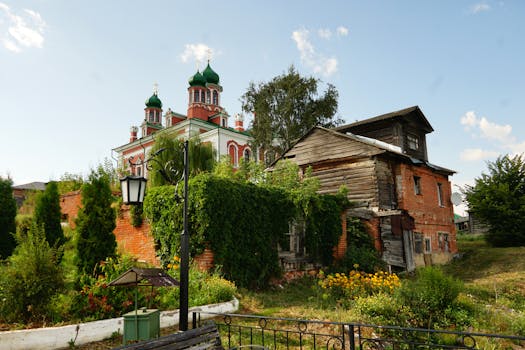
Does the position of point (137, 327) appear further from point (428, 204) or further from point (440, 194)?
point (440, 194)

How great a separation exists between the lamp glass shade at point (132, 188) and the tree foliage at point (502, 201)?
2296cm

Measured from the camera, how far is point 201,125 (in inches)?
1502

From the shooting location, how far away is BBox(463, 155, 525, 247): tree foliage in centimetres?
2255

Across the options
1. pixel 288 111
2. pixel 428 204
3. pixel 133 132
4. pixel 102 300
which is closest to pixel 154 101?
pixel 133 132

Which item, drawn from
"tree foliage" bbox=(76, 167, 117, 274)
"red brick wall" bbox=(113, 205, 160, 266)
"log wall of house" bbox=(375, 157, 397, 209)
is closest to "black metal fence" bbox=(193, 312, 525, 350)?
"tree foliage" bbox=(76, 167, 117, 274)

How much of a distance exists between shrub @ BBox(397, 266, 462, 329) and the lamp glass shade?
265 inches

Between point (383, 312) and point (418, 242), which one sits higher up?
point (418, 242)

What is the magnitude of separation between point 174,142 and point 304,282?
13.8 metres

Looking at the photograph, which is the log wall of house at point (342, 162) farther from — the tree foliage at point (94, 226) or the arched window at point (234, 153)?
the arched window at point (234, 153)

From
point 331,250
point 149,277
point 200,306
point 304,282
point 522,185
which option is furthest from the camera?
point 522,185

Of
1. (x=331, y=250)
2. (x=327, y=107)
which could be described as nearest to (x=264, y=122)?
(x=327, y=107)

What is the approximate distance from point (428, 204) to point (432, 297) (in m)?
11.5

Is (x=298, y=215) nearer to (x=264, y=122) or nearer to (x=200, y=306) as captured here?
(x=200, y=306)

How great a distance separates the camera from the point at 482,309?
32.6 ft
